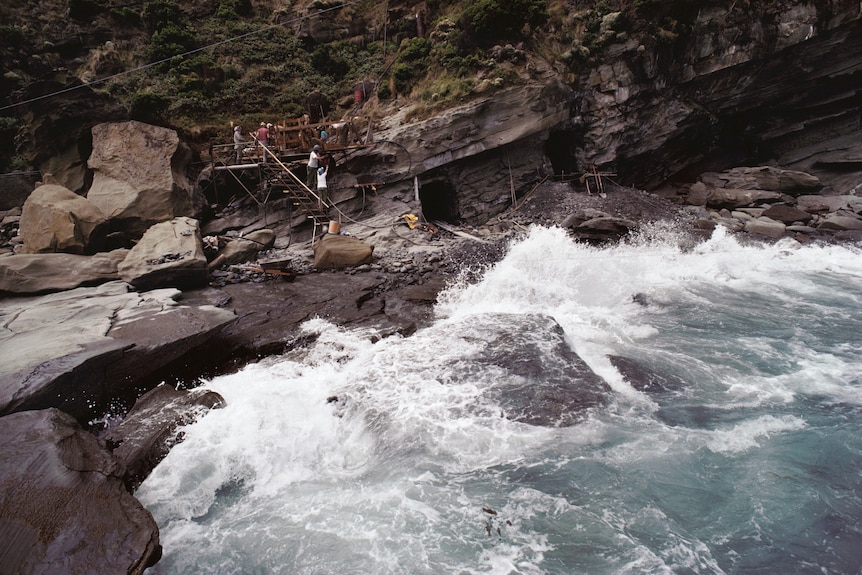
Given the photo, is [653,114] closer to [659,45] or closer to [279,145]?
[659,45]

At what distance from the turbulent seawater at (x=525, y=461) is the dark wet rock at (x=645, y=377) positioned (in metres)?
0.06

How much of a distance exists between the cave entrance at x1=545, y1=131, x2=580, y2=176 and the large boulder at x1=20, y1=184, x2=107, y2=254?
17454mm

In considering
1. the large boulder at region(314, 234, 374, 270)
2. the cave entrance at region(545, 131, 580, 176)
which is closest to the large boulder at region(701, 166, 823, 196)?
the cave entrance at region(545, 131, 580, 176)

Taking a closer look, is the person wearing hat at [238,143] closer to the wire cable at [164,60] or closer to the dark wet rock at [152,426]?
the wire cable at [164,60]

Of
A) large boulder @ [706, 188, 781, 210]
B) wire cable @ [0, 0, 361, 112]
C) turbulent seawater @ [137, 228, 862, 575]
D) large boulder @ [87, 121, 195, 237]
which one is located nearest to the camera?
turbulent seawater @ [137, 228, 862, 575]

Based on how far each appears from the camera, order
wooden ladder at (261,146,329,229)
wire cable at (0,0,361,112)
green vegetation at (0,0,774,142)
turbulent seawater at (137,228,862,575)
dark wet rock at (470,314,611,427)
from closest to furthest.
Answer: turbulent seawater at (137,228,862,575), dark wet rock at (470,314,611,427), wire cable at (0,0,361,112), wooden ladder at (261,146,329,229), green vegetation at (0,0,774,142)

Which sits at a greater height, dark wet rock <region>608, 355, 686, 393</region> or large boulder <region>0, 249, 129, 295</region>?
large boulder <region>0, 249, 129, 295</region>

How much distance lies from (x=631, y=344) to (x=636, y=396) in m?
2.02

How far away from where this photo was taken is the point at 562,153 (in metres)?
20.1

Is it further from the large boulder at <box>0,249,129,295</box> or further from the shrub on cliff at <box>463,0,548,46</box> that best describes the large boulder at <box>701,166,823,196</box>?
the large boulder at <box>0,249,129,295</box>

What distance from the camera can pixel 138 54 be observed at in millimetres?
19969

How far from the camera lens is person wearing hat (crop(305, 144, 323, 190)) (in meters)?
15.0

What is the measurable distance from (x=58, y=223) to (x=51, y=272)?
318 cm

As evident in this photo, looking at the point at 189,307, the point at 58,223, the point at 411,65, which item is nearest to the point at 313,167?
the point at 411,65
